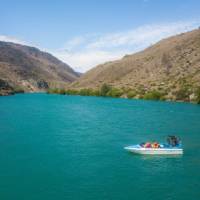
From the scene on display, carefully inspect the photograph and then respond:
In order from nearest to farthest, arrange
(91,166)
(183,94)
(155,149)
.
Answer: (91,166)
(155,149)
(183,94)

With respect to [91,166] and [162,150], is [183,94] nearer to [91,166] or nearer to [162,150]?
[162,150]

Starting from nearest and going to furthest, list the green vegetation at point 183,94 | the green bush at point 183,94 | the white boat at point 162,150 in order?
the white boat at point 162,150, the green vegetation at point 183,94, the green bush at point 183,94

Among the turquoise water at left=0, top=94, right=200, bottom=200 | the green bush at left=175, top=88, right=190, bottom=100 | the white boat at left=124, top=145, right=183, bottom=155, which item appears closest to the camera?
the turquoise water at left=0, top=94, right=200, bottom=200

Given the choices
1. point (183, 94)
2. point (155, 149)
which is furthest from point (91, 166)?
point (183, 94)

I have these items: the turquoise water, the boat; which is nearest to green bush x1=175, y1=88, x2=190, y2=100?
the turquoise water

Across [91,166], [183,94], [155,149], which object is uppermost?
[183,94]

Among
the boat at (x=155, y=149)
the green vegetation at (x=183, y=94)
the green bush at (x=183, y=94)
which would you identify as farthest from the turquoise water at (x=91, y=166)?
the green bush at (x=183, y=94)

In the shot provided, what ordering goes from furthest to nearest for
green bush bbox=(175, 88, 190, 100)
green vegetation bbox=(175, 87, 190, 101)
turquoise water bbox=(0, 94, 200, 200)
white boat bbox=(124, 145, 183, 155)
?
green bush bbox=(175, 88, 190, 100) < green vegetation bbox=(175, 87, 190, 101) < white boat bbox=(124, 145, 183, 155) < turquoise water bbox=(0, 94, 200, 200)

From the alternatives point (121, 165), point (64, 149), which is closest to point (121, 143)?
point (64, 149)

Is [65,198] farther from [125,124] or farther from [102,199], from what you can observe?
[125,124]

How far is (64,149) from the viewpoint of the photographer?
2522 inches

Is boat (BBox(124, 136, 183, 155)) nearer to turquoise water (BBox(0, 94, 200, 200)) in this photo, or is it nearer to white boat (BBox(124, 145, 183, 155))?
white boat (BBox(124, 145, 183, 155))

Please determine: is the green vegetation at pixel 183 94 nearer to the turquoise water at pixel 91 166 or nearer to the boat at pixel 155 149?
the turquoise water at pixel 91 166

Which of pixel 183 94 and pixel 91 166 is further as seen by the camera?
pixel 183 94
